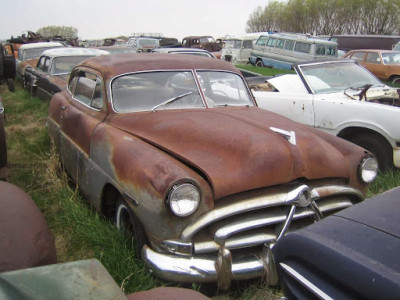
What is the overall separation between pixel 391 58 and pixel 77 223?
12939 millimetres

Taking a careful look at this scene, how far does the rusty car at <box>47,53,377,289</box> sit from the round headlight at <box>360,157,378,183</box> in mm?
11

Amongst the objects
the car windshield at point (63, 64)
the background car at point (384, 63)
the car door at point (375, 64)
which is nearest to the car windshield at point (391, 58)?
the background car at point (384, 63)

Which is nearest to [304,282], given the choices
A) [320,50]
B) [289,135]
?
[289,135]

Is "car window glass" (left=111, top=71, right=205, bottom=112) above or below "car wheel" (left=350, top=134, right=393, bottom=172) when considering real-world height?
above

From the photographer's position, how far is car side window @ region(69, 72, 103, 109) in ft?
12.3

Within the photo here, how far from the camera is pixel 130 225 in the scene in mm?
2928

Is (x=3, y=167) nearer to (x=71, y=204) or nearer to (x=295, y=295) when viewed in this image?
(x=71, y=204)

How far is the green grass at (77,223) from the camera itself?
8.51 feet

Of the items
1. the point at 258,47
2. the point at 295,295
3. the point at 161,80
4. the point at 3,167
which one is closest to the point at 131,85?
the point at 161,80

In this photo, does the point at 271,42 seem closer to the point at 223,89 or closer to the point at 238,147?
the point at 223,89

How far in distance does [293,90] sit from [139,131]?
331 centimetres

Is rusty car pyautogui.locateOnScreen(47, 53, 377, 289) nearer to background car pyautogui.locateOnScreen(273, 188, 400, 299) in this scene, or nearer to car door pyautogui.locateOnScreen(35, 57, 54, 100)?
background car pyautogui.locateOnScreen(273, 188, 400, 299)

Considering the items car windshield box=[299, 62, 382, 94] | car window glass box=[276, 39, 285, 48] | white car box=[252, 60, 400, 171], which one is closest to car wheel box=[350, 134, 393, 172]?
white car box=[252, 60, 400, 171]

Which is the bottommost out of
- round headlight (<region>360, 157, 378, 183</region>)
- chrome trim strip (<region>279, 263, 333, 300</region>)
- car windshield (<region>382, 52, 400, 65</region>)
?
round headlight (<region>360, 157, 378, 183</region>)
